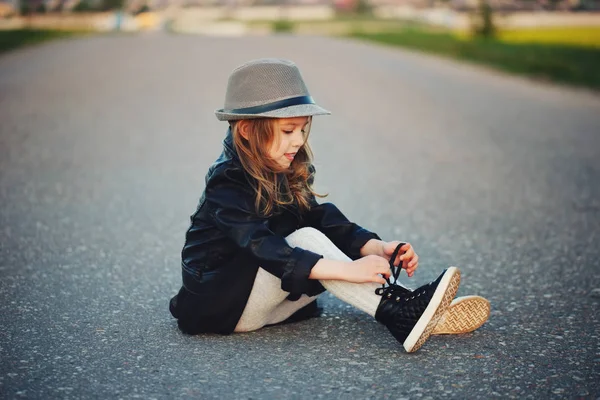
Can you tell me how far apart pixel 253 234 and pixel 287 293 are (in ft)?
1.15

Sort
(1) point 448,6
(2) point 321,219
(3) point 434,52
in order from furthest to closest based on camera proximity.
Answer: (1) point 448,6 < (3) point 434,52 < (2) point 321,219

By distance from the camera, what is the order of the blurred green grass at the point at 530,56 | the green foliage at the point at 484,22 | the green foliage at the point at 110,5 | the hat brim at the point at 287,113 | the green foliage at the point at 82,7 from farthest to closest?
the green foliage at the point at 110,5 < the green foliage at the point at 82,7 < the green foliage at the point at 484,22 < the blurred green grass at the point at 530,56 < the hat brim at the point at 287,113

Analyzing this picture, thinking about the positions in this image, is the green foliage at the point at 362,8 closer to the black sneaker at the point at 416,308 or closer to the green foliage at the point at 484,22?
the green foliage at the point at 484,22

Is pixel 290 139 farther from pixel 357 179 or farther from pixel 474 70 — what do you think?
pixel 474 70

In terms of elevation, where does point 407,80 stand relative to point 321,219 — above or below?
below

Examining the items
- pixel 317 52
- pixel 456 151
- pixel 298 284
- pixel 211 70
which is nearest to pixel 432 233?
pixel 298 284

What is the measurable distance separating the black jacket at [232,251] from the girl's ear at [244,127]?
8 cm

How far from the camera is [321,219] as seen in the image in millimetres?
3240

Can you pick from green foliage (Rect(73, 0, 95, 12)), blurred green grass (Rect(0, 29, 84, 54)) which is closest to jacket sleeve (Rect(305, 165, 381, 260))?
blurred green grass (Rect(0, 29, 84, 54))

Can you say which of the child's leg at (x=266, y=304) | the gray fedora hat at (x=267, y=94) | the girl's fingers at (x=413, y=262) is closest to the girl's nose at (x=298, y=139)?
the gray fedora hat at (x=267, y=94)

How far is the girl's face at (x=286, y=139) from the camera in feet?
9.83

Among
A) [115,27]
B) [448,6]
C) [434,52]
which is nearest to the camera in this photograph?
[434,52]

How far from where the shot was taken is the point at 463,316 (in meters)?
3.05

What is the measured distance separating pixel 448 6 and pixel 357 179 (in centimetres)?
4546
